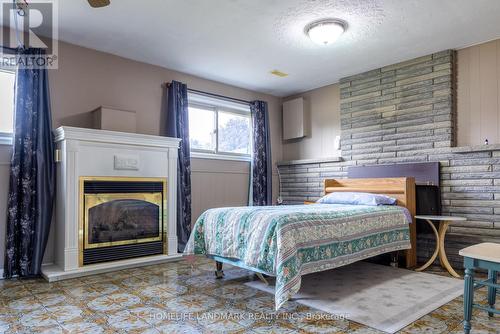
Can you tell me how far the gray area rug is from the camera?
7.47 ft

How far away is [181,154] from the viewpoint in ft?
14.8

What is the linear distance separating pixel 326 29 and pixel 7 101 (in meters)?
3.37

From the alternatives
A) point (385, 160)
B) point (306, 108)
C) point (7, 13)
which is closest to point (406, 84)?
point (385, 160)

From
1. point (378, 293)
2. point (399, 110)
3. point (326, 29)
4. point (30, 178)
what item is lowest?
point (378, 293)

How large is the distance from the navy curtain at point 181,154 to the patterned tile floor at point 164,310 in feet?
4.17

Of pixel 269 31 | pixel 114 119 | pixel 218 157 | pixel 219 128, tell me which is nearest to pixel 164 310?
pixel 114 119

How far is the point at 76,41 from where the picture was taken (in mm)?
3721

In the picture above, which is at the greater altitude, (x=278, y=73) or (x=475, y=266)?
(x=278, y=73)

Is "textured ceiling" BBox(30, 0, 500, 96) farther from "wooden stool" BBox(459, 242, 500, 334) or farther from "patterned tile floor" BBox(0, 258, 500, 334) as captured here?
"patterned tile floor" BBox(0, 258, 500, 334)

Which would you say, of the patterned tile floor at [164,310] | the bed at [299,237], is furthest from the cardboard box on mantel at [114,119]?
the patterned tile floor at [164,310]

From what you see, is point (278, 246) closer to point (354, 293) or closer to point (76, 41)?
point (354, 293)

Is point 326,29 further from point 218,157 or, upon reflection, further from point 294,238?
point 218,157

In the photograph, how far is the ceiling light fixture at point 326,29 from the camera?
3223 mm

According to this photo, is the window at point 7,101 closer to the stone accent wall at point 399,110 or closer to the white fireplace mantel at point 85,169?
the white fireplace mantel at point 85,169
